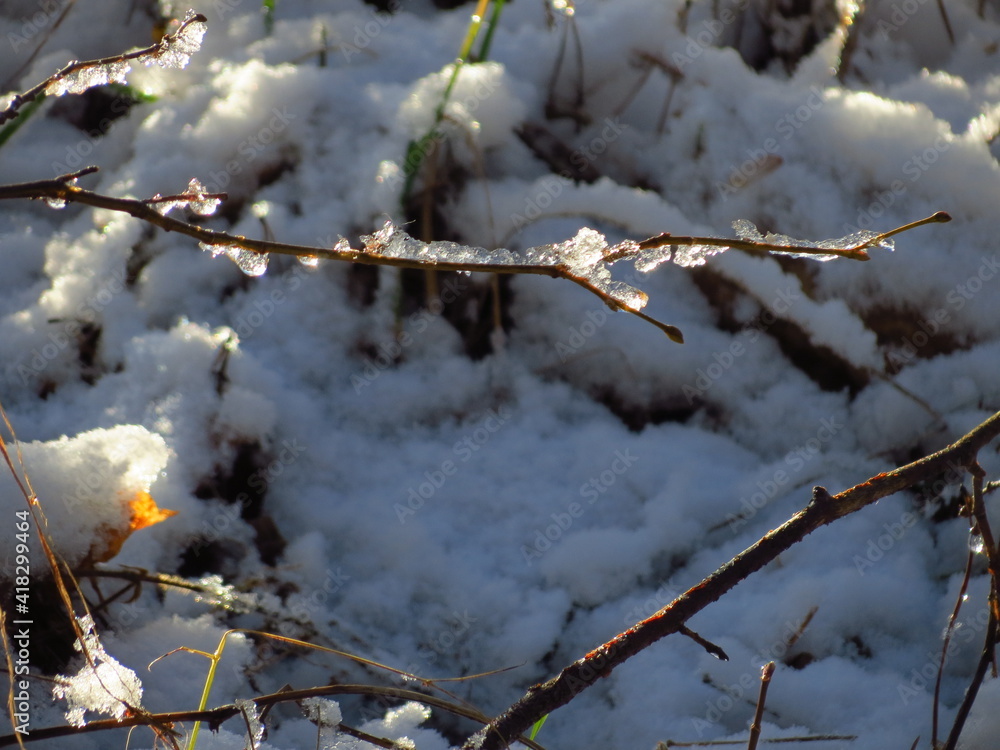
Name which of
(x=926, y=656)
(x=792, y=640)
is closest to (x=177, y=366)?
(x=792, y=640)

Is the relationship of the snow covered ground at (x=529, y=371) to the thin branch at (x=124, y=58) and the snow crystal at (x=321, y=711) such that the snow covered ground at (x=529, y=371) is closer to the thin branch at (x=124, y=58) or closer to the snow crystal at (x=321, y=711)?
the snow crystal at (x=321, y=711)

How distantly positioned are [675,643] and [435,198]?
979 millimetres

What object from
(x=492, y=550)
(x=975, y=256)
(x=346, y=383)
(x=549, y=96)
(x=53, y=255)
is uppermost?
(x=549, y=96)

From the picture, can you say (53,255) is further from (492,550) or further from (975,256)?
(975,256)

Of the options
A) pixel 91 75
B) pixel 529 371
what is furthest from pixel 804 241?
pixel 529 371

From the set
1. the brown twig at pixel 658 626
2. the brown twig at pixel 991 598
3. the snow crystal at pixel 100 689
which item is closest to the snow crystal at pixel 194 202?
the snow crystal at pixel 100 689

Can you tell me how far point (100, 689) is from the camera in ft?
2.63

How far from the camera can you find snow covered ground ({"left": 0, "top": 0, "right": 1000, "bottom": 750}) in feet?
3.67

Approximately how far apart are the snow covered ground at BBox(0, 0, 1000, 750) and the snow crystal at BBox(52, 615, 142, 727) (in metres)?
0.14

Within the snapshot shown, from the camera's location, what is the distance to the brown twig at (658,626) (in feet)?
2.49

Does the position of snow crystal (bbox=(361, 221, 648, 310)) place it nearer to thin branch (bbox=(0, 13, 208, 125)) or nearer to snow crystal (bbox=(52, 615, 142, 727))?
thin branch (bbox=(0, 13, 208, 125))

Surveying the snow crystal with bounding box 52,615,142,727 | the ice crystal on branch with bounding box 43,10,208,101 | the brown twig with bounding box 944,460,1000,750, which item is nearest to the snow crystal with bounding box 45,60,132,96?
the ice crystal on branch with bounding box 43,10,208,101

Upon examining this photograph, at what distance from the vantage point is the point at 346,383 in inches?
60.2

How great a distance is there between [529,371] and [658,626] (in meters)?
0.84
